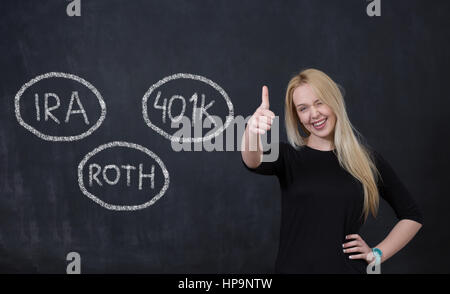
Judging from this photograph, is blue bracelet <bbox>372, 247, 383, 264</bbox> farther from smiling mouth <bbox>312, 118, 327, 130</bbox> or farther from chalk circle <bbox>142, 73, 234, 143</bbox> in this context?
chalk circle <bbox>142, 73, 234, 143</bbox>

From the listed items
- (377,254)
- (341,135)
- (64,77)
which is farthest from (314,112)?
(64,77)

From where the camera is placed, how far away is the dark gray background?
1.98 meters

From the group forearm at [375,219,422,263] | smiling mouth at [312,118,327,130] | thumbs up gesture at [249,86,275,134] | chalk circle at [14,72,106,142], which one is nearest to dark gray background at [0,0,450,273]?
chalk circle at [14,72,106,142]

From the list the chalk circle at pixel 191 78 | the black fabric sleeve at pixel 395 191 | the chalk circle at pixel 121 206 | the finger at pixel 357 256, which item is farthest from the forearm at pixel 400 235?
the chalk circle at pixel 121 206

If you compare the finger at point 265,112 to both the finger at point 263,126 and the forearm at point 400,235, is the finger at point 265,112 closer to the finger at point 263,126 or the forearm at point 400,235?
the finger at point 263,126

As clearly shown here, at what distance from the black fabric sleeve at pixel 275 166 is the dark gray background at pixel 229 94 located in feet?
2.50

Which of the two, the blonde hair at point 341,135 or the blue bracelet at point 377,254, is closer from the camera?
the blonde hair at point 341,135

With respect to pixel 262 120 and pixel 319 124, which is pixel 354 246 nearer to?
pixel 319 124

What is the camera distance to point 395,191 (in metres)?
1.41

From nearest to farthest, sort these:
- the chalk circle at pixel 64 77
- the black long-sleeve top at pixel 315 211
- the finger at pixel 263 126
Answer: the finger at pixel 263 126 < the black long-sleeve top at pixel 315 211 < the chalk circle at pixel 64 77

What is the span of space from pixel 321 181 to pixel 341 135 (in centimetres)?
17

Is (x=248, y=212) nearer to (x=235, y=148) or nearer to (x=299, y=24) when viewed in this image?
(x=235, y=148)

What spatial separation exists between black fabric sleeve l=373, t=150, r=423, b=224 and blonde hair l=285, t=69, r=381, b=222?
78mm

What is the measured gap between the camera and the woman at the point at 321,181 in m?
1.21
